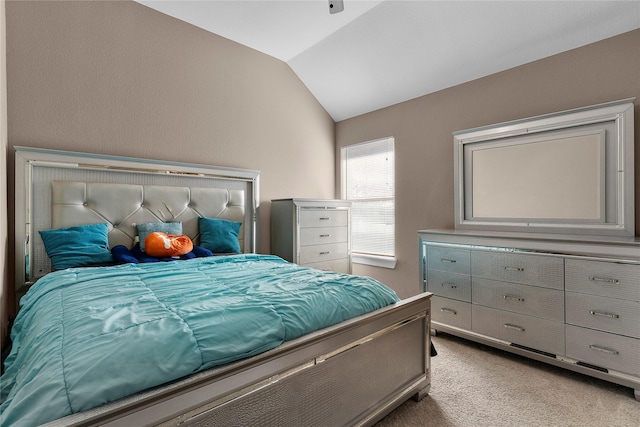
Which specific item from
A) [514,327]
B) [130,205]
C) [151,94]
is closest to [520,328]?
[514,327]

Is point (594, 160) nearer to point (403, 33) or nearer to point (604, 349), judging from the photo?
point (604, 349)

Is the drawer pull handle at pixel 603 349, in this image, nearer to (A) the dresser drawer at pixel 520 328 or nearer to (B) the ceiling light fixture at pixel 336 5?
(A) the dresser drawer at pixel 520 328

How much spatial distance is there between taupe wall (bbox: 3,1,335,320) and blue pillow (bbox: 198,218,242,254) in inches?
21.4

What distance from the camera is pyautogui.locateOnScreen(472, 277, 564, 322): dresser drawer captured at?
2080mm

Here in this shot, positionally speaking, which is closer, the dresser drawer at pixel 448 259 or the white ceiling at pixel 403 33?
the white ceiling at pixel 403 33

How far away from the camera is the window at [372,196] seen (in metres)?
3.65

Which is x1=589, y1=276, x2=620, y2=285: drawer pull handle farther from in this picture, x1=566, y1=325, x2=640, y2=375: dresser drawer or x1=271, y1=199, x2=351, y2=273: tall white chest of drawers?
x1=271, y1=199, x2=351, y2=273: tall white chest of drawers

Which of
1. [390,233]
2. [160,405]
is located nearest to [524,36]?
[390,233]

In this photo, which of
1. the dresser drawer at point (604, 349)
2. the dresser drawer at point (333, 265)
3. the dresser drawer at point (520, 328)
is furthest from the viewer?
the dresser drawer at point (333, 265)

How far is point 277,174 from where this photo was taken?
359 centimetres

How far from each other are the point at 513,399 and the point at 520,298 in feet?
2.29

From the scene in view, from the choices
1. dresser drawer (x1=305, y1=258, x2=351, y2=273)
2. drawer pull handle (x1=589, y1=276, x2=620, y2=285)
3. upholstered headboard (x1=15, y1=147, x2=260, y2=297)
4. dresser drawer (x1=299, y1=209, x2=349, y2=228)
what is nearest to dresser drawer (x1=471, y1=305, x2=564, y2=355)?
drawer pull handle (x1=589, y1=276, x2=620, y2=285)

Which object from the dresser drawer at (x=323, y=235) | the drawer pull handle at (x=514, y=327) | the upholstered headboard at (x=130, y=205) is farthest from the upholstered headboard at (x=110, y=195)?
the drawer pull handle at (x=514, y=327)

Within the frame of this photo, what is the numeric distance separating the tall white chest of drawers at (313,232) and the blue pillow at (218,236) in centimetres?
53
